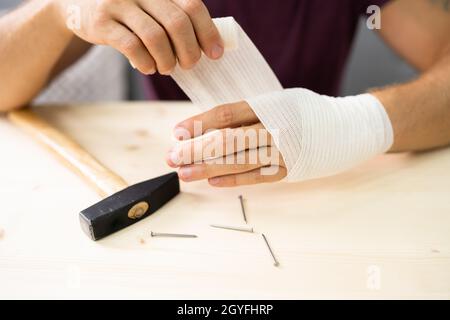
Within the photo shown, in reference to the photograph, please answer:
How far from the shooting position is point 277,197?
0.71m

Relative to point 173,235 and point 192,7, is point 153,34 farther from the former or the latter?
point 173,235

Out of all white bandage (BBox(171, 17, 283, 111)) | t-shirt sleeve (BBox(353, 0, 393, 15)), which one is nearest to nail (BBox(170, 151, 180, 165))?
white bandage (BBox(171, 17, 283, 111))

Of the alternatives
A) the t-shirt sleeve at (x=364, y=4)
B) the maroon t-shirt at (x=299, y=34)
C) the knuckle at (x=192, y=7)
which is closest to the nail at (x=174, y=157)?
the knuckle at (x=192, y=7)

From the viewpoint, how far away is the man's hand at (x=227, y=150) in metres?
0.69

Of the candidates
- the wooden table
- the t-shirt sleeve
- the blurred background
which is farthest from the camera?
the blurred background

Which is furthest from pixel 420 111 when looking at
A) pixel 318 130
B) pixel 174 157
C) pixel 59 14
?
pixel 59 14

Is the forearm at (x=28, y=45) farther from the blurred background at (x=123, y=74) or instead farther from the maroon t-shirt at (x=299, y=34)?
the blurred background at (x=123, y=74)

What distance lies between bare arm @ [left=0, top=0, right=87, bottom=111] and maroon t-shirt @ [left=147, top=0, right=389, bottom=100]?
0.35 meters

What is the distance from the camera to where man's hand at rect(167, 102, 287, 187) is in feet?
2.25

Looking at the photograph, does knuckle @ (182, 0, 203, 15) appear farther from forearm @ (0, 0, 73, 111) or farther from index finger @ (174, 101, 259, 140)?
forearm @ (0, 0, 73, 111)

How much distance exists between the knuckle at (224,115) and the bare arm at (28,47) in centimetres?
37

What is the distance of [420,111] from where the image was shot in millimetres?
822

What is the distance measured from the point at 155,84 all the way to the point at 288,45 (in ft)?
1.25

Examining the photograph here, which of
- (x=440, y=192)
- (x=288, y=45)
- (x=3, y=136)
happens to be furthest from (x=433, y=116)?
(x=3, y=136)
